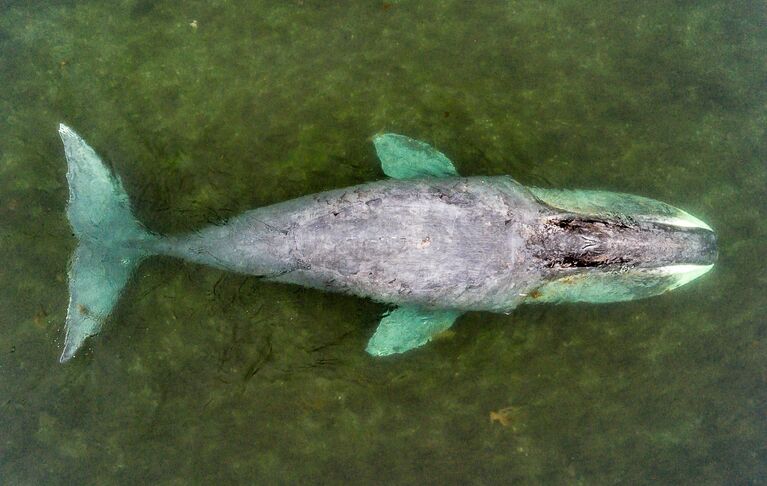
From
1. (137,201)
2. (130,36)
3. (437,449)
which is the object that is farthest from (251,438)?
(130,36)

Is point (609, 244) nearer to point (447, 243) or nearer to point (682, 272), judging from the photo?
point (682, 272)

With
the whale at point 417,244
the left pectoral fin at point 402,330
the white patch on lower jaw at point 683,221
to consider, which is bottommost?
the left pectoral fin at point 402,330

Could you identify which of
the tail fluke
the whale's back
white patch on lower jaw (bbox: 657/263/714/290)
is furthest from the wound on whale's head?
the tail fluke

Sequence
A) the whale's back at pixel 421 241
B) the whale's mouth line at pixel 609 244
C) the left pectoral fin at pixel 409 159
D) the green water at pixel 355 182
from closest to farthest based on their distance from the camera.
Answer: the whale's back at pixel 421 241 → the whale's mouth line at pixel 609 244 → the left pectoral fin at pixel 409 159 → the green water at pixel 355 182

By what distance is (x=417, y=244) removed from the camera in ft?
18.1

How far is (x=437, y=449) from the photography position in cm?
666

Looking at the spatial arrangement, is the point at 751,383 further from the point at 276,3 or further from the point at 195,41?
the point at 195,41

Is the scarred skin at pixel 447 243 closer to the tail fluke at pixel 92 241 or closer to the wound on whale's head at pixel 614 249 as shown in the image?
the wound on whale's head at pixel 614 249

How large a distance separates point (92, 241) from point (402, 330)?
11.4 feet

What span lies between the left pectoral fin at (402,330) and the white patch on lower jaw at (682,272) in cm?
215

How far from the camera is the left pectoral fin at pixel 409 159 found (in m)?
6.36

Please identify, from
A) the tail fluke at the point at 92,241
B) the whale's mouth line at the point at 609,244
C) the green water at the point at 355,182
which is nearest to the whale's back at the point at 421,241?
the whale's mouth line at the point at 609,244

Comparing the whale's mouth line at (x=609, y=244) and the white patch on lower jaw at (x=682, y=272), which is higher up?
the whale's mouth line at (x=609, y=244)

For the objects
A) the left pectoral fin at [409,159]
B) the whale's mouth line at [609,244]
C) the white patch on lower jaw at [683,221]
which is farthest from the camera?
the left pectoral fin at [409,159]
